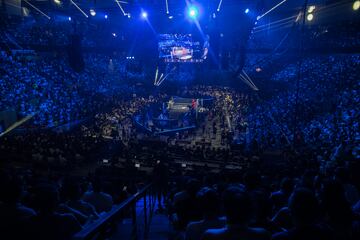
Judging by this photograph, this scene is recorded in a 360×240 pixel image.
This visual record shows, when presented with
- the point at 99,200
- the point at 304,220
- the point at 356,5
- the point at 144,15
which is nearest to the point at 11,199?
the point at 99,200

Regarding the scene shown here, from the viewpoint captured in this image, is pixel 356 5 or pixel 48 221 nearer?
pixel 48 221

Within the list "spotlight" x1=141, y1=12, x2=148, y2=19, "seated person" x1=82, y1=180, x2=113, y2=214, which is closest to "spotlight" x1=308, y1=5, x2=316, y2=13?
"spotlight" x1=141, y1=12, x2=148, y2=19

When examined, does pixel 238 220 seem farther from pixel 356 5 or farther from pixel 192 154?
pixel 356 5

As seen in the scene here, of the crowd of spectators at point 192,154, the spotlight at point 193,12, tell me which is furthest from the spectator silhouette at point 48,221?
the spotlight at point 193,12

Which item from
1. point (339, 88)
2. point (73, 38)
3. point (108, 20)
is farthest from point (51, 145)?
point (108, 20)

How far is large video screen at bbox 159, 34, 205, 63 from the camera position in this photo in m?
27.6

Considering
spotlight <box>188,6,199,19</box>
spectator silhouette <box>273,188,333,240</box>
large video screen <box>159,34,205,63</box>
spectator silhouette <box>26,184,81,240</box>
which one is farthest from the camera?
large video screen <box>159,34,205,63</box>

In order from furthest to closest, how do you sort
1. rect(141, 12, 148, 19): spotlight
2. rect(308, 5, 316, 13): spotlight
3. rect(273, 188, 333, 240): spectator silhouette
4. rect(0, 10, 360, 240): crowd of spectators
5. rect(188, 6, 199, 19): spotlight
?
rect(308, 5, 316, 13): spotlight
rect(141, 12, 148, 19): spotlight
rect(188, 6, 199, 19): spotlight
rect(0, 10, 360, 240): crowd of spectators
rect(273, 188, 333, 240): spectator silhouette

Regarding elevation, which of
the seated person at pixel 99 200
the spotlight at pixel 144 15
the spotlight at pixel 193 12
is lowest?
the seated person at pixel 99 200

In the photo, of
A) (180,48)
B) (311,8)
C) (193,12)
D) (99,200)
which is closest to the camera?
(99,200)

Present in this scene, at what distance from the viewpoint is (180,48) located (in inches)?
1108

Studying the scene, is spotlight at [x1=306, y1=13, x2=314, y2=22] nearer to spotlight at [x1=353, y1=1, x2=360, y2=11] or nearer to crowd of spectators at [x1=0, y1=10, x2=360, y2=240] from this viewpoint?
crowd of spectators at [x1=0, y1=10, x2=360, y2=240]

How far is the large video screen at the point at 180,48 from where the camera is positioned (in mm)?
27572

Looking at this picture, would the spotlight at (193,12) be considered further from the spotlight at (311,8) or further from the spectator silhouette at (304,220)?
the spectator silhouette at (304,220)
